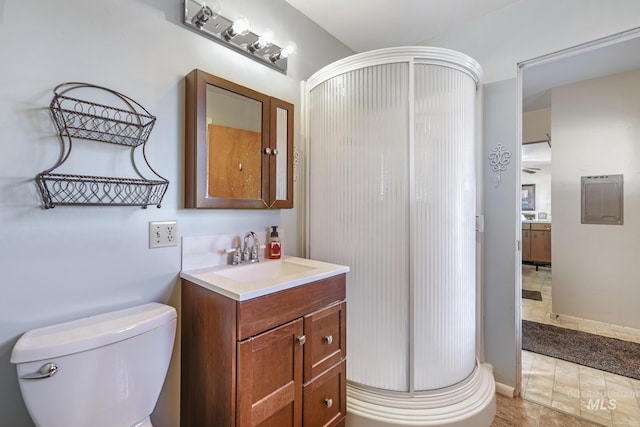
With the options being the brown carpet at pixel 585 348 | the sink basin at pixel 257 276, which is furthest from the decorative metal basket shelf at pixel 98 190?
the brown carpet at pixel 585 348

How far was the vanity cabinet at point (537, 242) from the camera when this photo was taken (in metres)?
5.53

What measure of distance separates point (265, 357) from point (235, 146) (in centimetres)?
102

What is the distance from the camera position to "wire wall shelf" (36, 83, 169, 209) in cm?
101

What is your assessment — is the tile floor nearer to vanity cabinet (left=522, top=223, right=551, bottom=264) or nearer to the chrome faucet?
the chrome faucet

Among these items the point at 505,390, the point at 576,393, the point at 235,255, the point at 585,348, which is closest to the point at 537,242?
the point at 585,348

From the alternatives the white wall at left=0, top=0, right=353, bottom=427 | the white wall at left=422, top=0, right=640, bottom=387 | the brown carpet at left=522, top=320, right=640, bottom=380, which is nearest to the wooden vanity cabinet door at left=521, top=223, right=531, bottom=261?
the brown carpet at left=522, top=320, right=640, bottom=380

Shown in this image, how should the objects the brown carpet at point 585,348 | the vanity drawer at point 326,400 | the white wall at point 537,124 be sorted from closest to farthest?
the vanity drawer at point 326,400, the brown carpet at point 585,348, the white wall at point 537,124

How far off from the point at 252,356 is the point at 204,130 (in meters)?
1.01

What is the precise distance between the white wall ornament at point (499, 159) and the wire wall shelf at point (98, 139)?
6.59 ft

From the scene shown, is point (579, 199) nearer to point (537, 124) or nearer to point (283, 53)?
point (537, 124)

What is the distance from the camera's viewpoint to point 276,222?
5.91 ft

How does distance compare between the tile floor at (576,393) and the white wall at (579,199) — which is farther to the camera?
the white wall at (579,199)

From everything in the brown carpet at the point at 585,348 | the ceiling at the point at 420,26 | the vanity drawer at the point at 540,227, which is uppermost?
the ceiling at the point at 420,26

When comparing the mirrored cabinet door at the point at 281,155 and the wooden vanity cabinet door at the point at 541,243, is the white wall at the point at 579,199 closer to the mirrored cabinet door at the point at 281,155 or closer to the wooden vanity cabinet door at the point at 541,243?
the wooden vanity cabinet door at the point at 541,243
